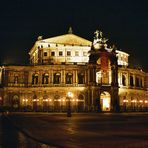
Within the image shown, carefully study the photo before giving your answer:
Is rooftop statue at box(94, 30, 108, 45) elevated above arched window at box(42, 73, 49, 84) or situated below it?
above

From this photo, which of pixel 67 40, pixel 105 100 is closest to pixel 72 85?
pixel 105 100

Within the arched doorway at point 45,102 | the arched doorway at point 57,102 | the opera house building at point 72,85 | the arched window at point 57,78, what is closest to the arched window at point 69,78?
the opera house building at point 72,85

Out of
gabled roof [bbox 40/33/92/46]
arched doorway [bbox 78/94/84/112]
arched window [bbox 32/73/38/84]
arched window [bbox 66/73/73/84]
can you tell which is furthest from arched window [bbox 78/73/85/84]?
gabled roof [bbox 40/33/92/46]

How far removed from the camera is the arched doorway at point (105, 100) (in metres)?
91.2

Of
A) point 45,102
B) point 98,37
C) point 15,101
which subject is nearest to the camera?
point 45,102

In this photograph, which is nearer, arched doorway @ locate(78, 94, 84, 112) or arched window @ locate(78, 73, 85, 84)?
arched doorway @ locate(78, 94, 84, 112)

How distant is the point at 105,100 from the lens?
92562 mm

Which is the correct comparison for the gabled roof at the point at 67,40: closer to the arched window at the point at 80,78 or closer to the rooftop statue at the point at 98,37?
the rooftop statue at the point at 98,37

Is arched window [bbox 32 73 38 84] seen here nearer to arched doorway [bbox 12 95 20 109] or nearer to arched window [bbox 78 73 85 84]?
arched doorway [bbox 12 95 20 109]

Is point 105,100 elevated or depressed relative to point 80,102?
elevated

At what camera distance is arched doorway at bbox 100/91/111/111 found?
299 feet

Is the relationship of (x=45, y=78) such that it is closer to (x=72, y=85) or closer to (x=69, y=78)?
(x=69, y=78)

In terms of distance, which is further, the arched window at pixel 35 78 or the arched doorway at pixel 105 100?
the arched window at pixel 35 78

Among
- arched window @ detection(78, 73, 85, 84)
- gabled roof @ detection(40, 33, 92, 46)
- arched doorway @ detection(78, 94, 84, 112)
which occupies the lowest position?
arched doorway @ detection(78, 94, 84, 112)
